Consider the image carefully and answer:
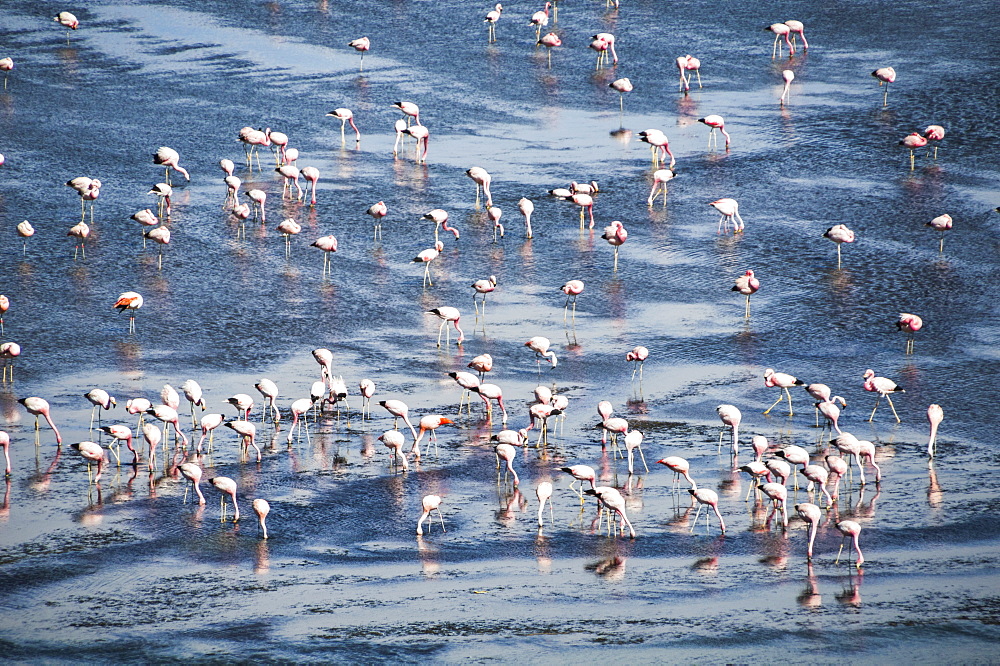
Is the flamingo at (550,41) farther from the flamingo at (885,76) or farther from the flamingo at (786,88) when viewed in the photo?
the flamingo at (885,76)

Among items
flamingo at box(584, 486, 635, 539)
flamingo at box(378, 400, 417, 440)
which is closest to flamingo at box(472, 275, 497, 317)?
flamingo at box(378, 400, 417, 440)

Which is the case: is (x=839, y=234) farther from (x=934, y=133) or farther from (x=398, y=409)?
(x=398, y=409)

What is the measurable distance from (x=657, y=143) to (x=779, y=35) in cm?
767

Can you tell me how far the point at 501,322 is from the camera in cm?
1833

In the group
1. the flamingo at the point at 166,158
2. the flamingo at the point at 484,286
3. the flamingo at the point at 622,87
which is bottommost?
the flamingo at the point at 484,286

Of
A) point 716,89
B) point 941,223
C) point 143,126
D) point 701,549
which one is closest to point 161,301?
point 143,126

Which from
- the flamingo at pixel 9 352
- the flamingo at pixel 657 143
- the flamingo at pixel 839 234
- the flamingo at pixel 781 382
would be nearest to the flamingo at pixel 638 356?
the flamingo at pixel 781 382

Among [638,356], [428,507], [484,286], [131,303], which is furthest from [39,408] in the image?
[638,356]

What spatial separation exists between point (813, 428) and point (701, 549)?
3.38 meters

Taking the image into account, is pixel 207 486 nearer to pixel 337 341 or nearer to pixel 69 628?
pixel 69 628

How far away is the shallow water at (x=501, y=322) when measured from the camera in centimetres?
1155

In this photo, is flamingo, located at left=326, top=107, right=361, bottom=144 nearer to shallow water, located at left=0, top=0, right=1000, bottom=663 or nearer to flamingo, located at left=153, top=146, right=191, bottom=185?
shallow water, located at left=0, top=0, right=1000, bottom=663

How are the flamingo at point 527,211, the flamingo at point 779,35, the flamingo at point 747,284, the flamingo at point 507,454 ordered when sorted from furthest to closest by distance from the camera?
1. the flamingo at point 779,35
2. the flamingo at point 527,211
3. the flamingo at point 747,284
4. the flamingo at point 507,454

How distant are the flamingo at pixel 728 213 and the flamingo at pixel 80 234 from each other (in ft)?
30.3
